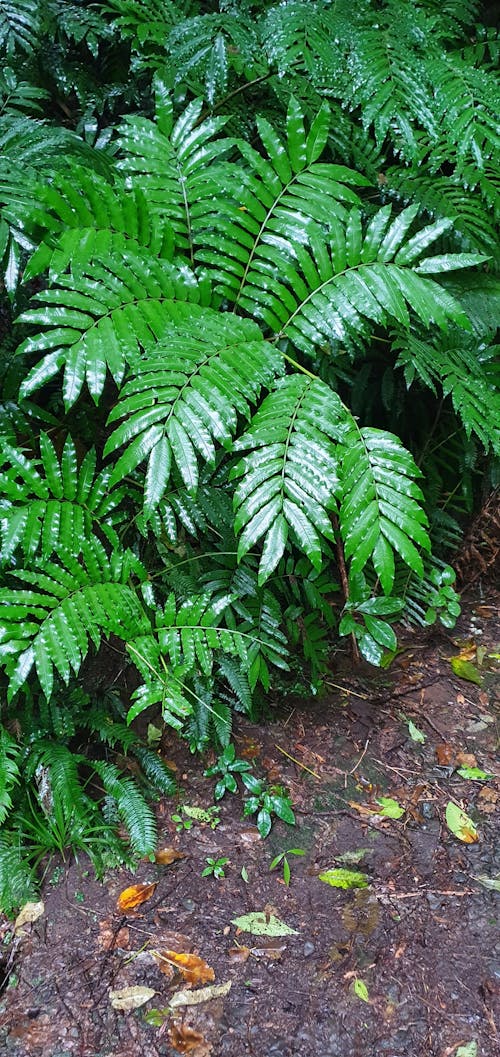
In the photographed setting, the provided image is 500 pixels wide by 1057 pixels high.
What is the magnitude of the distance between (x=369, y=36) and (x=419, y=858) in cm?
251

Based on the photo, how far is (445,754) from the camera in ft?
7.41

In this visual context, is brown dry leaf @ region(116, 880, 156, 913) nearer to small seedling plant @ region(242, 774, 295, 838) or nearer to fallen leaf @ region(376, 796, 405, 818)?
small seedling plant @ region(242, 774, 295, 838)

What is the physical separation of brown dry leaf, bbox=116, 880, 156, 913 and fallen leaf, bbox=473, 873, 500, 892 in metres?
0.87

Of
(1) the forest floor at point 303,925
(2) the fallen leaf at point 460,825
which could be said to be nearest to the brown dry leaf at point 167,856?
(1) the forest floor at point 303,925

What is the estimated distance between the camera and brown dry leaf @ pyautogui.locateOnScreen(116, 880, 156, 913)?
177 cm

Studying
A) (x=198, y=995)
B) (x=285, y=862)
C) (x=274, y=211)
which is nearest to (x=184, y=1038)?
(x=198, y=995)

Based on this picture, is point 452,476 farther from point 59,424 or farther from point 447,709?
point 59,424

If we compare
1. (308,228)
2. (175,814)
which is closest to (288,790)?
(175,814)

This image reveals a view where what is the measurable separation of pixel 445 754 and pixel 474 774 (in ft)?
0.35

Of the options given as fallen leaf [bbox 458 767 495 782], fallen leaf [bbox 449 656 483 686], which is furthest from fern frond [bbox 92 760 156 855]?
fallen leaf [bbox 449 656 483 686]

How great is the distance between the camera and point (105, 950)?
5.50ft

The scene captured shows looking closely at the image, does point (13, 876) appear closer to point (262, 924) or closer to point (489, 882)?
point (262, 924)

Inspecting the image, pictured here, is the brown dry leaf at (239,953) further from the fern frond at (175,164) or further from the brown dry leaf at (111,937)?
the fern frond at (175,164)

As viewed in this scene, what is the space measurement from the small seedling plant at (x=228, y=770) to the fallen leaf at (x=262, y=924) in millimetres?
356
